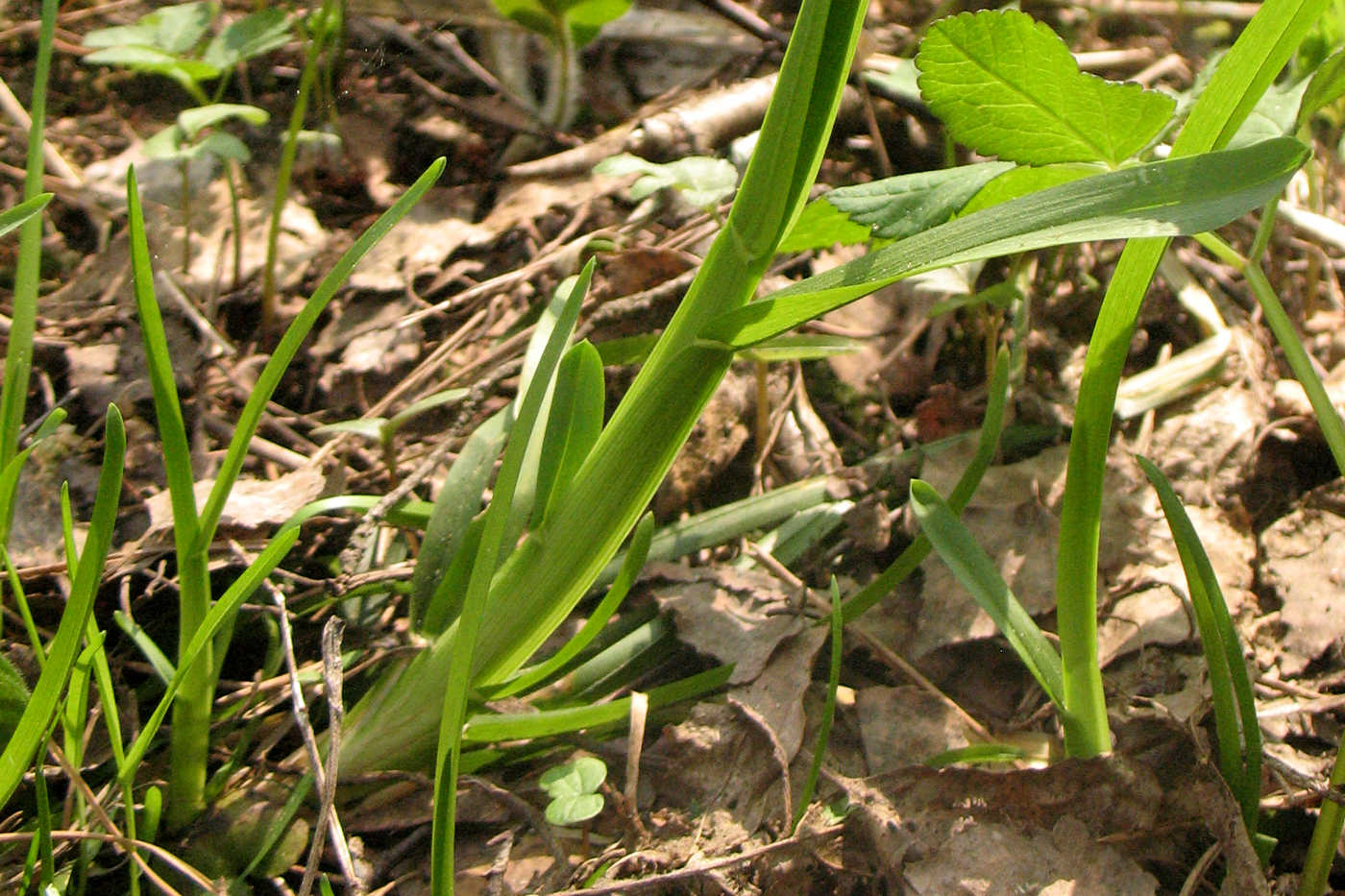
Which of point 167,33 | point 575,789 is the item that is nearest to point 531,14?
point 167,33

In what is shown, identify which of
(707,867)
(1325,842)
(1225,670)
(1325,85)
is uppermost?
(1325,85)

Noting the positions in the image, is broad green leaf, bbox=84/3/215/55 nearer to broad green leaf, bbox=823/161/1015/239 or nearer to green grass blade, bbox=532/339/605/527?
green grass blade, bbox=532/339/605/527

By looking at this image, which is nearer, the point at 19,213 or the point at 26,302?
the point at 19,213

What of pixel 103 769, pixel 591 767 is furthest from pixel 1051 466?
pixel 103 769

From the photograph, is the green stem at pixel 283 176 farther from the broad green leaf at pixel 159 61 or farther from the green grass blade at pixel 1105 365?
the green grass blade at pixel 1105 365

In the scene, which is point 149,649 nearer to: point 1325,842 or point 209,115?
point 209,115

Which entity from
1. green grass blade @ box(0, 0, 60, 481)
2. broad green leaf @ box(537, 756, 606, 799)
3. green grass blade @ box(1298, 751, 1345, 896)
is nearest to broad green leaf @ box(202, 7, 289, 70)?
green grass blade @ box(0, 0, 60, 481)

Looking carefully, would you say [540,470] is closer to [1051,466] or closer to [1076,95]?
[1076,95]
